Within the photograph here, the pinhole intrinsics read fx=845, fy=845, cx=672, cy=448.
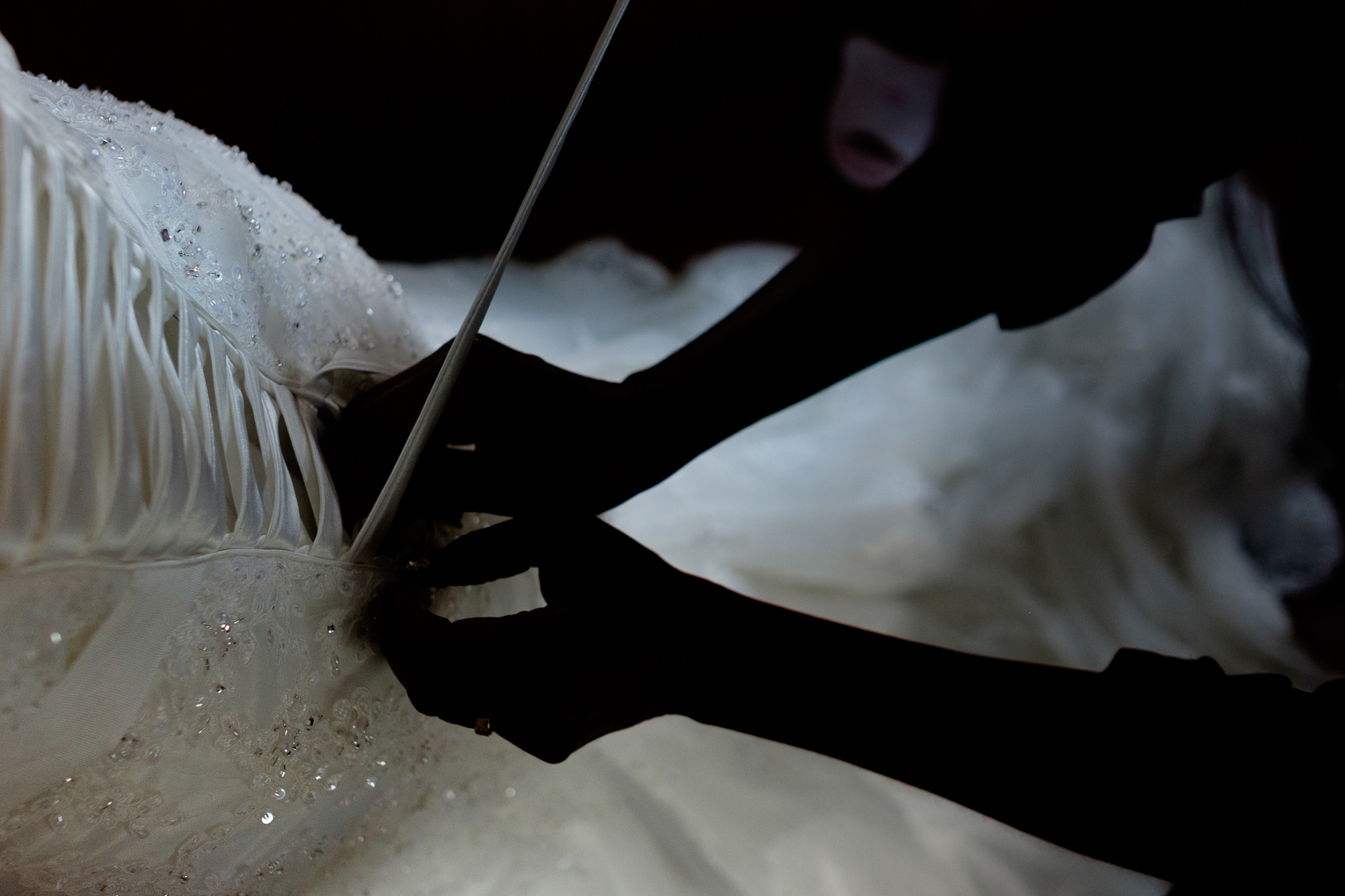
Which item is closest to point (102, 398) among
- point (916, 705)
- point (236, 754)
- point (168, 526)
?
point (168, 526)

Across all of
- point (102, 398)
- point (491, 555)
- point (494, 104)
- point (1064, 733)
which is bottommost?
point (1064, 733)

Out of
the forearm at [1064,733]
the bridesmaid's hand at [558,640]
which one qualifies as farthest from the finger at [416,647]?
the forearm at [1064,733]

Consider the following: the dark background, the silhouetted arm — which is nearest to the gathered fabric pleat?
the silhouetted arm

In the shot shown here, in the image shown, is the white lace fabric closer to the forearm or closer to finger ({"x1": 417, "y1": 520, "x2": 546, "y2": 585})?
finger ({"x1": 417, "y1": 520, "x2": 546, "y2": 585})

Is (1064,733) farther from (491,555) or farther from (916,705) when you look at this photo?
(491,555)

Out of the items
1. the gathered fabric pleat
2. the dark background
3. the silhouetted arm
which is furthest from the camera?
the dark background

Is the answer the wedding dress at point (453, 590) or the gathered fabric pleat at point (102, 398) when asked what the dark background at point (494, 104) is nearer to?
the wedding dress at point (453, 590)

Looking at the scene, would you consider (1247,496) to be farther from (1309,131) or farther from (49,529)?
(49,529)
